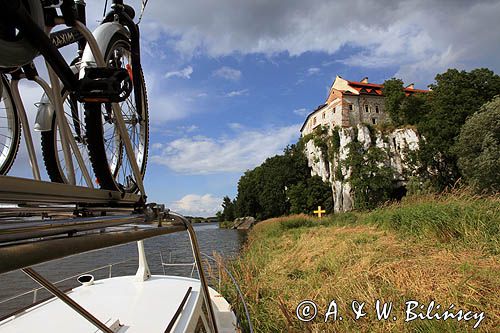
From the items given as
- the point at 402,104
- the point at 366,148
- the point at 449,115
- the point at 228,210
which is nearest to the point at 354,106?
the point at 402,104

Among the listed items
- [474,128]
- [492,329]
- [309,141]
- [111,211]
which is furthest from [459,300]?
[309,141]

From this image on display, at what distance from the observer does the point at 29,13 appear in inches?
42.6

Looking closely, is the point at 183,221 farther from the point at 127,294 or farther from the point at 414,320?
the point at 414,320

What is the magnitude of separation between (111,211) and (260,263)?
28.9ft

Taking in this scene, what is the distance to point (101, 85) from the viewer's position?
1390 millimetres

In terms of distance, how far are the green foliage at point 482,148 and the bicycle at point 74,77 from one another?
32926mm

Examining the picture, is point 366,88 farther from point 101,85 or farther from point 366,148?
point 101,85

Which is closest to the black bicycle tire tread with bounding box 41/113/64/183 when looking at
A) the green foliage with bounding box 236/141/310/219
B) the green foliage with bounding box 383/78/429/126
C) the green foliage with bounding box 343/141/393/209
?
the green foliage with bounding box 343/141/393/209

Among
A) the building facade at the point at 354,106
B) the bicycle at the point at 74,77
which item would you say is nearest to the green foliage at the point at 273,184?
the building facade at the point at 354,106

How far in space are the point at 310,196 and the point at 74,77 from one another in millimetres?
53485

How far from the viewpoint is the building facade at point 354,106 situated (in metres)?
54.4

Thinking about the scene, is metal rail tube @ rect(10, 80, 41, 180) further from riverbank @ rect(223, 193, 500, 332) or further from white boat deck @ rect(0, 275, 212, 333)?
riverbank @ rect(223, 193, 500, 332)

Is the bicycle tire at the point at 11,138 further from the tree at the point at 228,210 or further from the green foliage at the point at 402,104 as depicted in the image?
the tree at the point at 228,210

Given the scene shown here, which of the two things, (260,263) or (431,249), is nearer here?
(431,249)
